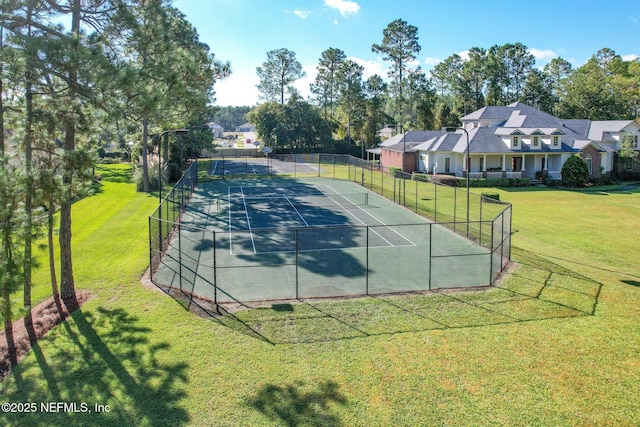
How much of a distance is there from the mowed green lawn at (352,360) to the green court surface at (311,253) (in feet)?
4.58

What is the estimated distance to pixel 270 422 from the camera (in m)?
9.03

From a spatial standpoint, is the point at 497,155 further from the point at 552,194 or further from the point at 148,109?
the point at 148,109

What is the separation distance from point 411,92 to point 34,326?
73.4 meters

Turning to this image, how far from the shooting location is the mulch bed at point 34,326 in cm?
1154

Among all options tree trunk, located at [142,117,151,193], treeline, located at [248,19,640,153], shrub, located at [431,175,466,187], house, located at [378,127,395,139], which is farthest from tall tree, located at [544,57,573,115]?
tree trunk, located at [142,117,151,193]

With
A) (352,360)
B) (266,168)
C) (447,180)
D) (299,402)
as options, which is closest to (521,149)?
(447,180)

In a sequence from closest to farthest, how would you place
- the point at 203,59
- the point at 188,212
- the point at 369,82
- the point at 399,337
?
the point at 399,337
the point at 203,59
the point at 188,212
the point at 369,82

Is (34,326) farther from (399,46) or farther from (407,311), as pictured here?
(399,46)

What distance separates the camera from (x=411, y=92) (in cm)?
7975

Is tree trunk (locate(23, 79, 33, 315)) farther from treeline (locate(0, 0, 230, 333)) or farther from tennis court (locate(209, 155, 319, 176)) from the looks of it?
tennis court (locate(209, 155, 319, 176))

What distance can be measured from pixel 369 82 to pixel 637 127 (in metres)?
42.0

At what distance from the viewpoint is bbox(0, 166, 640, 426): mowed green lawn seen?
938cm

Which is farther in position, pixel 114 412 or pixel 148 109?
pixel 148 109

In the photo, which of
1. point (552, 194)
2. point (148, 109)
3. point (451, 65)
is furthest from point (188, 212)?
point (451, 65)
